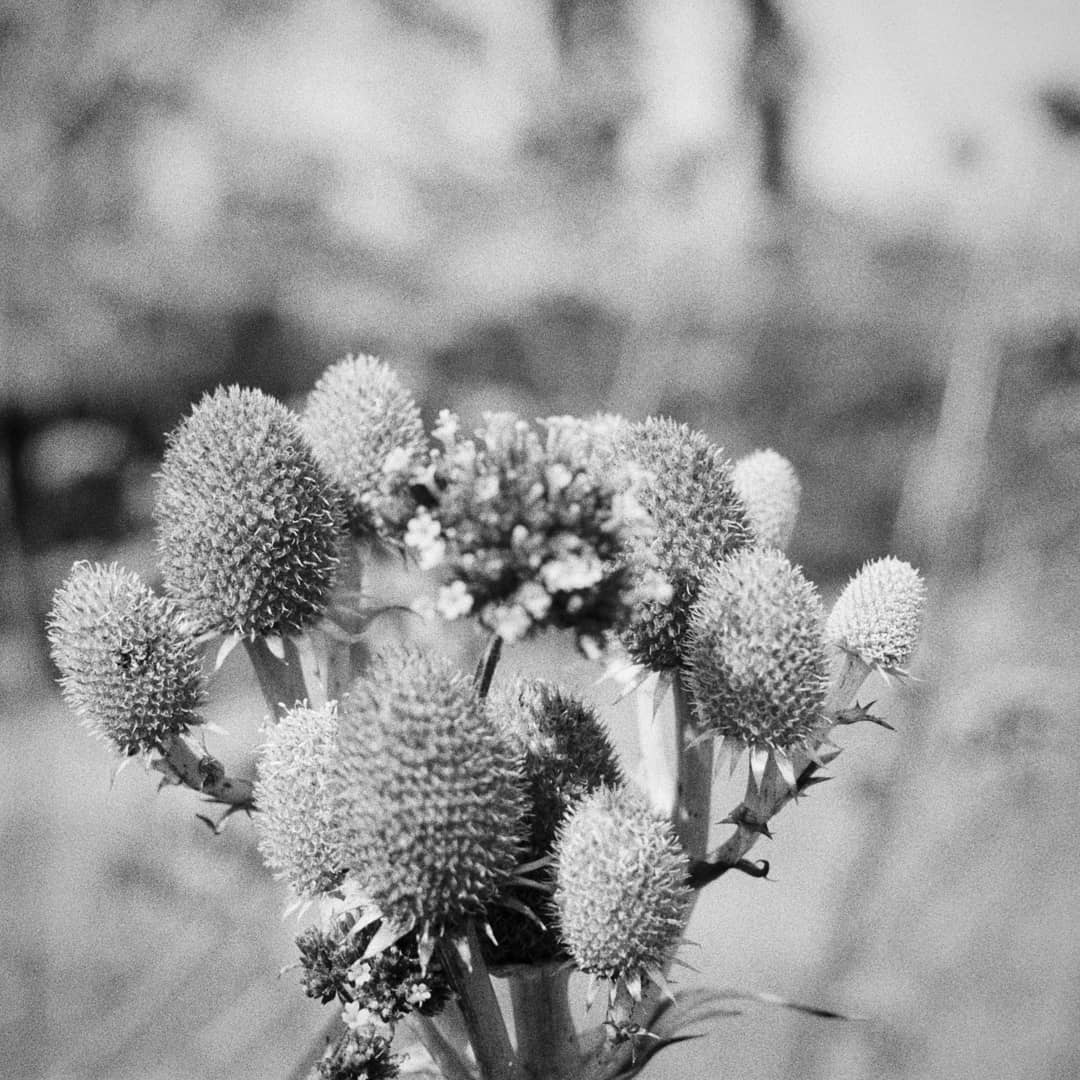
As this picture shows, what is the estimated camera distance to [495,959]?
829mm

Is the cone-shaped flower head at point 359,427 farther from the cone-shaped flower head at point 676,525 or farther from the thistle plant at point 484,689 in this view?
the cone-shaped flower head at point 676,525

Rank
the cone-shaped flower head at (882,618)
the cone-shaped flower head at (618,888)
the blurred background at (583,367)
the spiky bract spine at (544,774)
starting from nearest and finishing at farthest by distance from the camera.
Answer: the cone-shaped flower head at (618,888), the spiky bract spine at (544,774), the cone-shaped flower head at (882,618), the blurred background at (583,367)

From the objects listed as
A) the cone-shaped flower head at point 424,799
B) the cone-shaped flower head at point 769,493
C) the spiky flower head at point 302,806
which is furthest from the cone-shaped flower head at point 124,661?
the cone-shaped flower head at point 769,493

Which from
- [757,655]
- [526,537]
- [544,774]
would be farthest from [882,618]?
[526,537]

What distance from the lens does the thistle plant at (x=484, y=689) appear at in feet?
2.21

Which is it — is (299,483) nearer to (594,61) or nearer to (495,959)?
(495,959)

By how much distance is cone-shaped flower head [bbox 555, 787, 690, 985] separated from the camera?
0.73 m

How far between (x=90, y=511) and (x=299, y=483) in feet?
11.0

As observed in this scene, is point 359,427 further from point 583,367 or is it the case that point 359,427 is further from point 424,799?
point 583,367

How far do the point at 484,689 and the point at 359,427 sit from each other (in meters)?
0.41

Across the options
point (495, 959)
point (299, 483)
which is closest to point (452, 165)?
point (299, 483)

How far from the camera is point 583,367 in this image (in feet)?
14.3

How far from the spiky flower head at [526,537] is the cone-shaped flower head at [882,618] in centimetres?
34

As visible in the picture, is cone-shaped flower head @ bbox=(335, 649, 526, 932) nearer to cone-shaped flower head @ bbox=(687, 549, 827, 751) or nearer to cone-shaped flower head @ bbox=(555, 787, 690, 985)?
cone-shaped flower head @ bbox=(555, 787, 690, 985)
